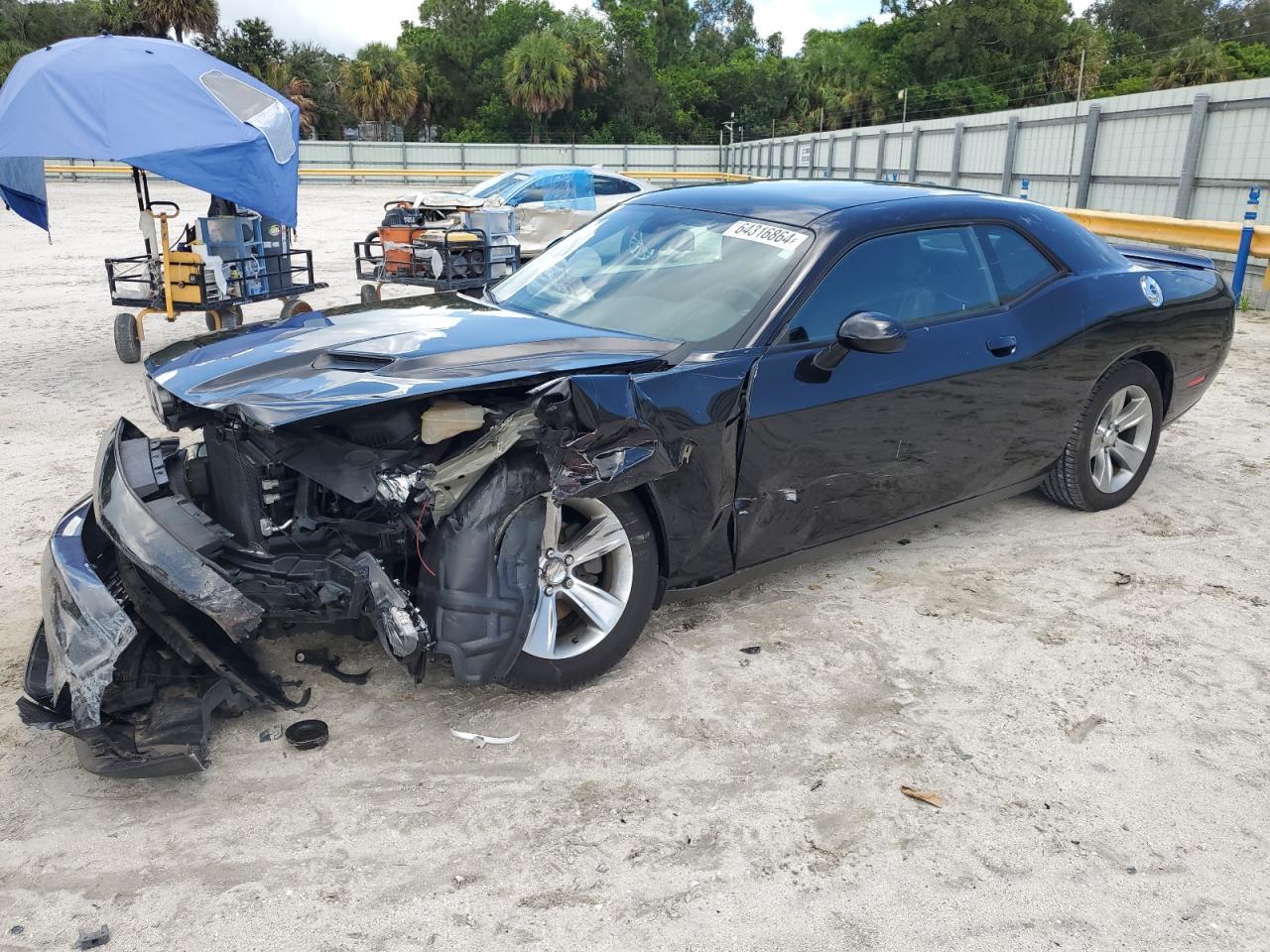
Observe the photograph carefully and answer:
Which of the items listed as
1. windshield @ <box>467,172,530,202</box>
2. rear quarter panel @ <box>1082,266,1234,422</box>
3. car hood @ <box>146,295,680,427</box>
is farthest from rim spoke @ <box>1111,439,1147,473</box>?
windshield @ <box>467,172,530,202</box>

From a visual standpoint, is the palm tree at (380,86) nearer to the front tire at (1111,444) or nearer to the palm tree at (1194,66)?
the palm tree at (1194,66)

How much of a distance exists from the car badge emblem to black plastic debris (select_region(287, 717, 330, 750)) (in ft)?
13.7

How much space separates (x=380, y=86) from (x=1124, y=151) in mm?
55102

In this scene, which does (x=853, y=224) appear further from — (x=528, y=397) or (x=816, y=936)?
(x=816, y=936)

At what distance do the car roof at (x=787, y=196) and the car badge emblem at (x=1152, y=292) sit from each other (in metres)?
1.07

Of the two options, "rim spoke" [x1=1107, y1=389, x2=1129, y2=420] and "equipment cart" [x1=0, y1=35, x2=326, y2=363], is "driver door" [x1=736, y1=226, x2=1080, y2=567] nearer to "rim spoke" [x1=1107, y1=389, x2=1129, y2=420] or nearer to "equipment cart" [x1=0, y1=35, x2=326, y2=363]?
"rim spoke" [x1=1107, y1=389, x2=1129, y2=420]

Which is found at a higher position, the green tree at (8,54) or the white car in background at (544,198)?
the green tree at (8,54)

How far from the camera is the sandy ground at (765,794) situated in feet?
7.91

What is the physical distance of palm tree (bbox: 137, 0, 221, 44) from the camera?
1903 inches

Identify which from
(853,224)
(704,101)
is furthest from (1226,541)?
(704,101)

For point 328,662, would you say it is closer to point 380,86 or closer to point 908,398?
point 908,398

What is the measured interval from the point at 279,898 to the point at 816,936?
131 cm

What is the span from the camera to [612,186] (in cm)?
1516

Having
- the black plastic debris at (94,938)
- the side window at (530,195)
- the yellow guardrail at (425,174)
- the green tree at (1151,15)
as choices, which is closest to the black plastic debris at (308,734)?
the black plastic debris at (94,938)
